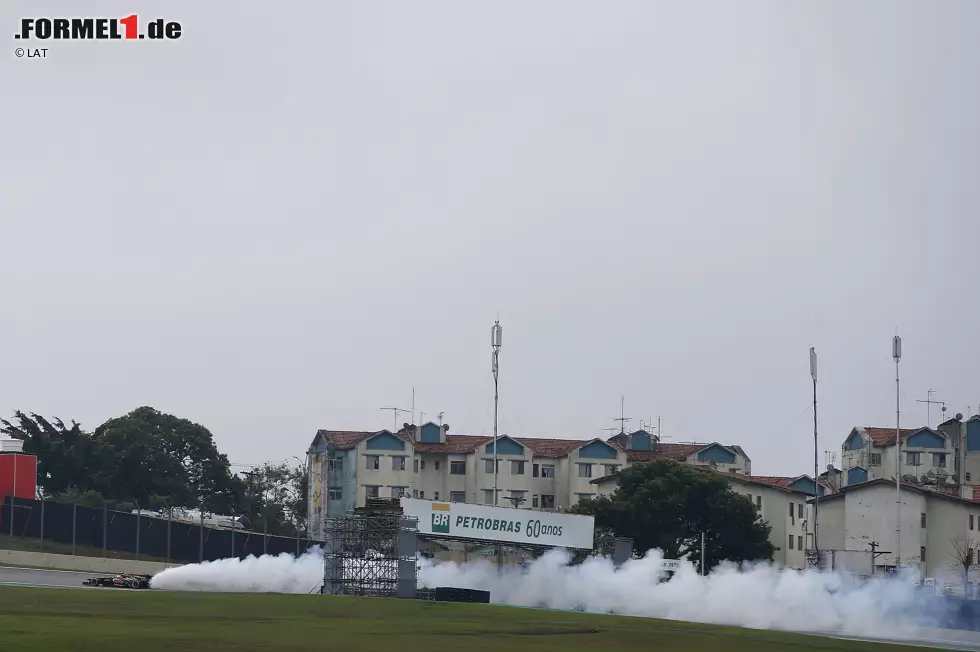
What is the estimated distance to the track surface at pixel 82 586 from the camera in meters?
66.4

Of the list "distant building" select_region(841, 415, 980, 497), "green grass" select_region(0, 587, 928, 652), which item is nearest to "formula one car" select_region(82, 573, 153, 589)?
"green grass" select_region(0, 587, 928, 652)

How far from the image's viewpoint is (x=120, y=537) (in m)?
109

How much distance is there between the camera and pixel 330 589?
8306 cm

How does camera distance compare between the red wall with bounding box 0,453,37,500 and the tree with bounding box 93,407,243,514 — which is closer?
the red wall with bounding box 0,453,37,500

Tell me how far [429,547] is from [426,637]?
58675 millimetres

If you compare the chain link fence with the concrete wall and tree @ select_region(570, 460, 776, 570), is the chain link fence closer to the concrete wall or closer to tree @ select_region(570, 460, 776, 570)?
the concrete wall

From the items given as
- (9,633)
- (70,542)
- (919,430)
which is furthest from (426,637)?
A: (919,430)

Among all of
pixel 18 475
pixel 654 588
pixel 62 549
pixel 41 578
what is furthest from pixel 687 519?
pixel 18 475

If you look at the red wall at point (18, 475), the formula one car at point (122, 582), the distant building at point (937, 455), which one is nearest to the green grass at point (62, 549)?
the red wall at point (18, 475)

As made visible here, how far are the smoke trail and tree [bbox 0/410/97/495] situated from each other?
210 ft

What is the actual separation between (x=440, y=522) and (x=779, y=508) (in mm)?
62809

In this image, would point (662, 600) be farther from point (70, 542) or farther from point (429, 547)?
point (70, 542)

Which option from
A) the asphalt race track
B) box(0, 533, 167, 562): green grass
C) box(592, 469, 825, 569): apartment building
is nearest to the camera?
the asphalt race track

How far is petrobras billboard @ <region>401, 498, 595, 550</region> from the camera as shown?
276 ft
